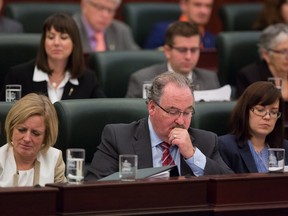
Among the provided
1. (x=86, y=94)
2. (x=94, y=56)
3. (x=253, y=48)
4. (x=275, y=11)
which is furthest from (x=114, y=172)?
(x=275, y=11)

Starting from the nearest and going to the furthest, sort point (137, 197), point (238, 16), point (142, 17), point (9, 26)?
1. point (137, 197)
2. point (9, 26)
3. point (142, 17)
4. point (238, 16)

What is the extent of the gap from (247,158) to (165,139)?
1.60 ft

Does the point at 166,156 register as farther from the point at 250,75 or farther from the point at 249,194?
the point at 250,75

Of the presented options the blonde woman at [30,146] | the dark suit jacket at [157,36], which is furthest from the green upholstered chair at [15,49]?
the blonde woman at [30,146]

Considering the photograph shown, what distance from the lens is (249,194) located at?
386cm

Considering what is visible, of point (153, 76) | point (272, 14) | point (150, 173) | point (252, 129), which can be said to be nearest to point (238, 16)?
point (272, 14)

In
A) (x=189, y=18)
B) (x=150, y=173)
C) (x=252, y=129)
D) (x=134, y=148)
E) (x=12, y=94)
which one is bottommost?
(x=150, y=173)

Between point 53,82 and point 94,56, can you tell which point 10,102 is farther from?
point 94,56

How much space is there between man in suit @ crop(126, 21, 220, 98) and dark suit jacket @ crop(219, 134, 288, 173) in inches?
46.0

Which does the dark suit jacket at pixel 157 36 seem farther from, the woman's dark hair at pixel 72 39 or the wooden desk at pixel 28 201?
the wooden desk at pixel 28 201

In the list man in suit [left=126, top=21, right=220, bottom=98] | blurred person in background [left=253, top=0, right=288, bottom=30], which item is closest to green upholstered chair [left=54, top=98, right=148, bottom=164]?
man in suit [left=126, top=21, right=220, bottom=98]

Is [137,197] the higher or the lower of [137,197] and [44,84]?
the lower

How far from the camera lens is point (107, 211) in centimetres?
360

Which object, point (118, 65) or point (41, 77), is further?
point (118, 65)
